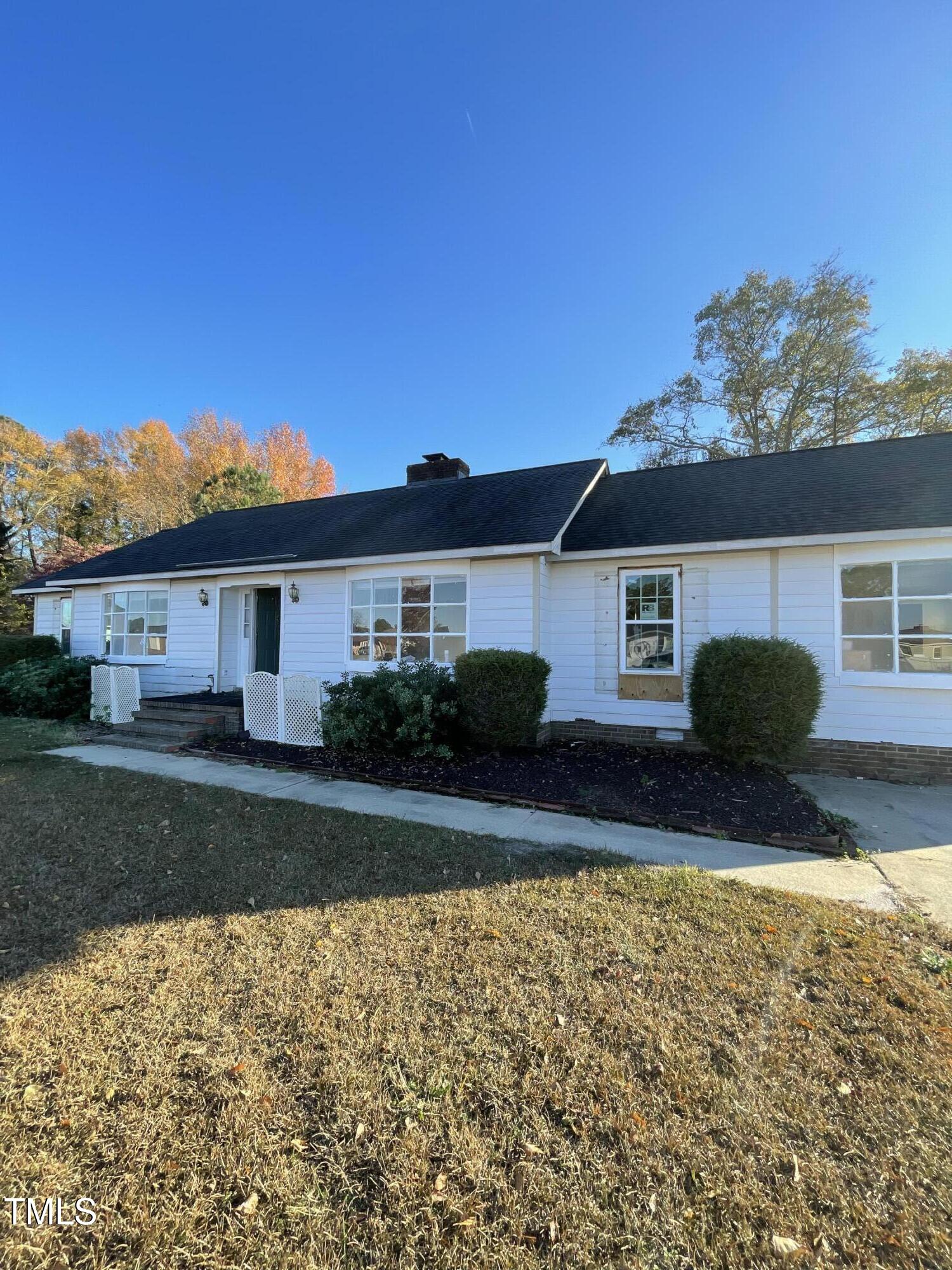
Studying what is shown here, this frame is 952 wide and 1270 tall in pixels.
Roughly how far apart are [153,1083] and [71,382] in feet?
109

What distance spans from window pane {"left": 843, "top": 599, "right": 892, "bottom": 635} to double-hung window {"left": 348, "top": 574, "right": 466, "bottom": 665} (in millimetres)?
5762

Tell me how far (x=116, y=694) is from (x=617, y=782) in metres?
9.79

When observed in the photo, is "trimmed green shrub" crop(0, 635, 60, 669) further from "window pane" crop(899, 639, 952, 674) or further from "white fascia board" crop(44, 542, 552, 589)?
"window pane" crop(899, 639, 952, 674)

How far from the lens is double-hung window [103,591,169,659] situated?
39.1 ft

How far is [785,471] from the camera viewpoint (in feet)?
30.6

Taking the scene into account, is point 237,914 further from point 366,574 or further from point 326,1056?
point 366,574

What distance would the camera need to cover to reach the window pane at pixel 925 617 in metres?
6.77

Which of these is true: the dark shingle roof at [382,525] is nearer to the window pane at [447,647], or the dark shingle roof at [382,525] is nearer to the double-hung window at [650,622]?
the window pane at [447,647]

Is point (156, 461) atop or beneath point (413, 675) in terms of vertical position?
atop

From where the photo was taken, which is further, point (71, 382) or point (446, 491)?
point (71, 382)

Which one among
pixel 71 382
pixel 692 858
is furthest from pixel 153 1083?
pixel 71 382

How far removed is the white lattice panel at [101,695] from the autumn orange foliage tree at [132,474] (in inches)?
761

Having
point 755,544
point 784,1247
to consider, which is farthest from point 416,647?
point 784,1247

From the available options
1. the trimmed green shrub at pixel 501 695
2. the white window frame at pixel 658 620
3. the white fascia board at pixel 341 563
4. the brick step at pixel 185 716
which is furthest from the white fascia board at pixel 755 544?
the brick step at pixel 185 716
